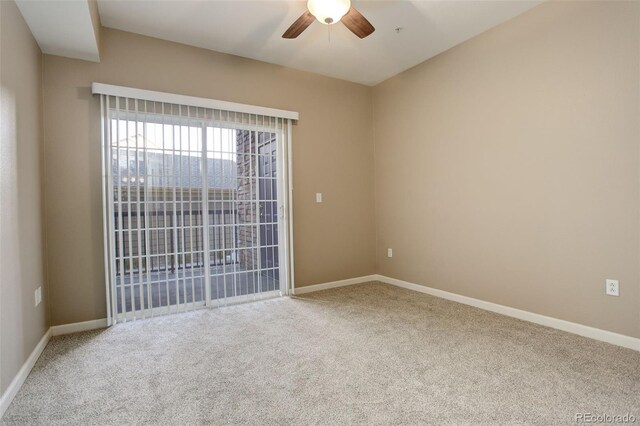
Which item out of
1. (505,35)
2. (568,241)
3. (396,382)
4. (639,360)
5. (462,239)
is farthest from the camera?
(462,239)

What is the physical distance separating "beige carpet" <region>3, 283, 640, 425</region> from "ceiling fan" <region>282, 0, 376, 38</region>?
243 cm

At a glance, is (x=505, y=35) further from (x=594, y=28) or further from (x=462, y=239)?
(x=462, y=239)

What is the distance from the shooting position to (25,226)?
2256 mm

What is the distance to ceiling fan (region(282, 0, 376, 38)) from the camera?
2.32m

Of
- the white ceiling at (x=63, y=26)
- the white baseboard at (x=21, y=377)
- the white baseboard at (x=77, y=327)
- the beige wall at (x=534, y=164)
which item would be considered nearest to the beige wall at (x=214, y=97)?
the white baseboard at (x=77, y=327)

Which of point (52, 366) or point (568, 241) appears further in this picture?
point (568, 241)

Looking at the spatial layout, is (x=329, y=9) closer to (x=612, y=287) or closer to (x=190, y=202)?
(x=190, y=202)

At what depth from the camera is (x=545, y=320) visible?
280cm

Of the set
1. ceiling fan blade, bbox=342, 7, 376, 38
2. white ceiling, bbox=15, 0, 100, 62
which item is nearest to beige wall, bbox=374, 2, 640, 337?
ceiling fan blade, bbox=342, 7, 376, 38

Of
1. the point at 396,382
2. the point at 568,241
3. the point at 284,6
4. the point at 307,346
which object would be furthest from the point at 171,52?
the point at 568,241

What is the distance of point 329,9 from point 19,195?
96.2 inches

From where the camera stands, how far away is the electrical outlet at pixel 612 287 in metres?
2.41

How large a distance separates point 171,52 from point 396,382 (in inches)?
138

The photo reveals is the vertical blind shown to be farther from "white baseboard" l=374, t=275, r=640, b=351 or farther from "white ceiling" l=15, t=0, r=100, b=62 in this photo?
"white baseboard" l=374, t=275, r=640, b=351
